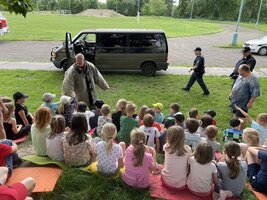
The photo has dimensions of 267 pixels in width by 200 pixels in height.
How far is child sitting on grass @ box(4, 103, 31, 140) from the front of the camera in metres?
6.08

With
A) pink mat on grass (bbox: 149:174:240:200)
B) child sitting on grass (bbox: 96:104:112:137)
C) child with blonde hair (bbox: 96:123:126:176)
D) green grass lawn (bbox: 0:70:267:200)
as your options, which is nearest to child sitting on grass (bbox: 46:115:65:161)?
green grass lawn (bbox: 0:70:267:200)

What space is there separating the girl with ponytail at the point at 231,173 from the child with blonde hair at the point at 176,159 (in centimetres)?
53

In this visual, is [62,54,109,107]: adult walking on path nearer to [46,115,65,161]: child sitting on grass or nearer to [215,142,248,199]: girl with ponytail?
[46,115,65,161]: child sitting on grass

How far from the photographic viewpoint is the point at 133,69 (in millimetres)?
12844

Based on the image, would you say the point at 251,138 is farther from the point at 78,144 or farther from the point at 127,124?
the point at 78,144

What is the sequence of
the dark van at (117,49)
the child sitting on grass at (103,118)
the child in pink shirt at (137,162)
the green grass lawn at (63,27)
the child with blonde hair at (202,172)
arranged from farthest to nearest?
the green grass lawn at (63,27) → the dark van at (117,49) → the child sitting on grass at (103,118) → the child in pink shirt at (137,162) → the child with blonde hair at (202,172)

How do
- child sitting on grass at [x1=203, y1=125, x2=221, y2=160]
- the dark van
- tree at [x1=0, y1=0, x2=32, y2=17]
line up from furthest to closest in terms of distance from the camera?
the dark van → child sitting on grass at [x1=203, y1=125, x2=221, y2=160] → tree at [x1=0, y1=0, x2=32, y2=17]

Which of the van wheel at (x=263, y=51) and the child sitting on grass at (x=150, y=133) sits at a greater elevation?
the child sitting on grass at (x=150, y=133)

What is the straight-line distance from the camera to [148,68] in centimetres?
1280

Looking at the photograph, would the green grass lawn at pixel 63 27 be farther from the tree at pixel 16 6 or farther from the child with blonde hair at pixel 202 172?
the child with blonde hair at pixel 202 172

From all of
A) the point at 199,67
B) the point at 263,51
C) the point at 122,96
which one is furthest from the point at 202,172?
the point at 263,51

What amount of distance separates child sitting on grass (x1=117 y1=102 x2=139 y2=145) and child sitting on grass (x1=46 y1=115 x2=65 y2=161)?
130cm

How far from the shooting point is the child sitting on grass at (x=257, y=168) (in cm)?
456

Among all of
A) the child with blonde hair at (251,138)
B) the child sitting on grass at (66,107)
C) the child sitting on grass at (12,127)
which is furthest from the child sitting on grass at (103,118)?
the child with blonde hair at (251,138)
